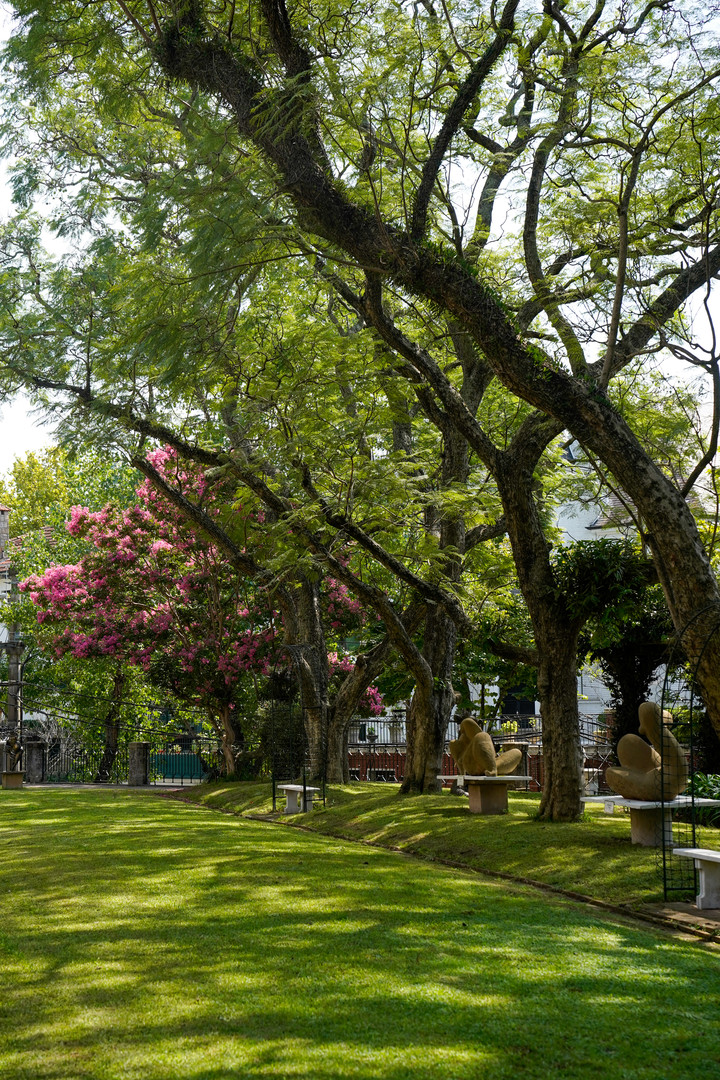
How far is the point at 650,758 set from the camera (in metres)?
11.0

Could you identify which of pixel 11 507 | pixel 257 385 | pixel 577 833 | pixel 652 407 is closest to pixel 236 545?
pixel 257 385

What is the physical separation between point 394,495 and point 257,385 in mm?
2543

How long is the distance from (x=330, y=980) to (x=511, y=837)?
251 inches

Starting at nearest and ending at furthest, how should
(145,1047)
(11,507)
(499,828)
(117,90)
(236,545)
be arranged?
(145,1047)
(117,90)
(499,828)
(236,545)
(11,507)

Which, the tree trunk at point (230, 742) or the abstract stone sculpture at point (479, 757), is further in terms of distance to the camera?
the tree trunk at point (230, 742)

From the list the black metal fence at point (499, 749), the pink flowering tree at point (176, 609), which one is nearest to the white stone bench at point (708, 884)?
the black metal fence at point (499, 749)

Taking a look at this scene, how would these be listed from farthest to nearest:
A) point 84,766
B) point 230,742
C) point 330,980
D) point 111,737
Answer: point 111,737 < point 84,766 < point 230,742 < point 330,980

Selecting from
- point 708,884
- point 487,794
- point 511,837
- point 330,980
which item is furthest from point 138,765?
point 330,980

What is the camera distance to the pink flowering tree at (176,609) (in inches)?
878

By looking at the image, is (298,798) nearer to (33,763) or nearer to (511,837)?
(511,837)

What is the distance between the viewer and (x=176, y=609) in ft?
75.7

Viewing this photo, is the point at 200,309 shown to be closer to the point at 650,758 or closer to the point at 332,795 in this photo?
the point at 650,758

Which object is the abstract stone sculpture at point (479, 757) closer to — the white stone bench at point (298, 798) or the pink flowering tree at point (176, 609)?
the white stone bench at point (298, 798)

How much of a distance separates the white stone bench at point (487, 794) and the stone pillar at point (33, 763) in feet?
50.5
